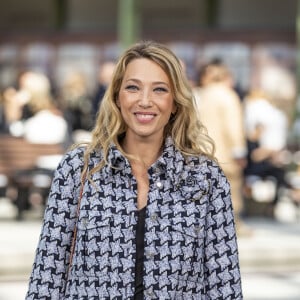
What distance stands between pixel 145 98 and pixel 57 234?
47 centimetres

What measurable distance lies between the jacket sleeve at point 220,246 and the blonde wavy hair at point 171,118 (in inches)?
5.5

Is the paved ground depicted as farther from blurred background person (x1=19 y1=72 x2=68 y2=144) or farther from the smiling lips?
the smiling lips

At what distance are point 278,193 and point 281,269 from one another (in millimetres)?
4729

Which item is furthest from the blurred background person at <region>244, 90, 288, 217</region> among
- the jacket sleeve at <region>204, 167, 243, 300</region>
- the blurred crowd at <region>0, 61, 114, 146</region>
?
the jacket sleeve at <region>204, 167, 243, 300</region>

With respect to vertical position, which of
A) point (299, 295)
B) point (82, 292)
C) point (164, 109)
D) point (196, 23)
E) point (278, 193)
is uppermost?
point (196, 23)

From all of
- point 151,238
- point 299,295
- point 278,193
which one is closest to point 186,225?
point 151,238

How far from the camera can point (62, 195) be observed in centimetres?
388

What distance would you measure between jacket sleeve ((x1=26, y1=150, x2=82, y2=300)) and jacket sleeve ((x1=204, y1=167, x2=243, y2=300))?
39 centimetres

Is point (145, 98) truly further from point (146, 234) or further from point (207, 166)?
point (146, 234)

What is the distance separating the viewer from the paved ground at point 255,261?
10664 mm

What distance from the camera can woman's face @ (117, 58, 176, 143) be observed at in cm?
396

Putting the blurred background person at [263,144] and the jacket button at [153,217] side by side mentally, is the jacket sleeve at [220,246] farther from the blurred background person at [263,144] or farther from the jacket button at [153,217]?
the blurred background person at [263,144]

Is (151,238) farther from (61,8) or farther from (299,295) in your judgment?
(61,8)

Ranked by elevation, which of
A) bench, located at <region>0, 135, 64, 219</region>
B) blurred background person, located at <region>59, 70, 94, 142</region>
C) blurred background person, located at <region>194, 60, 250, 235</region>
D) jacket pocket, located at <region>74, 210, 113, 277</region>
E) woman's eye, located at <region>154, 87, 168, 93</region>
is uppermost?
blurred background person, located at <region>59, 70, 94, 142</region>
